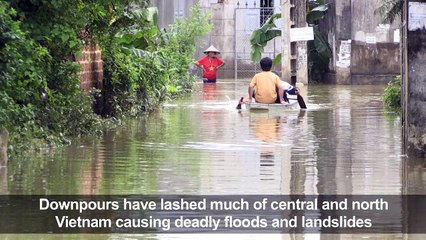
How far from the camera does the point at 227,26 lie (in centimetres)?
4019

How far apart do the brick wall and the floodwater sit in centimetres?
95

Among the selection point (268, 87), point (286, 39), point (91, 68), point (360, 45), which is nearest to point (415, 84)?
point (91, 68)

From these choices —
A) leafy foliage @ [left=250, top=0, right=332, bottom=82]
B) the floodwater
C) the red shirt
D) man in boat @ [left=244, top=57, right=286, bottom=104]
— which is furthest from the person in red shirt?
the floodwater

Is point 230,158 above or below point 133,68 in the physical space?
below

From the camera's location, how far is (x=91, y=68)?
18984 mm

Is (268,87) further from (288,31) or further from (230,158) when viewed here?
(288,31)

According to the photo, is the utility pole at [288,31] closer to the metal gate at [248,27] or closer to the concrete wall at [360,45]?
the concrete wall at [360,45]

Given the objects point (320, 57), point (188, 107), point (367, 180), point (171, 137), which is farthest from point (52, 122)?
point (320, 57)

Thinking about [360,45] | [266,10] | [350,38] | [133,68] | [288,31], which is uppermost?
[266,10]

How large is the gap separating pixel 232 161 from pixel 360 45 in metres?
23.5

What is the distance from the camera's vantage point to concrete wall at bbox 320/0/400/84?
36.3m

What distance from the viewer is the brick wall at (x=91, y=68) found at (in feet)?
59.6

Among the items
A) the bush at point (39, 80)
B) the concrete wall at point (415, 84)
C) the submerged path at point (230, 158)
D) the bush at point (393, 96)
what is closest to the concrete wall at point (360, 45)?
the bush at point (393, 96)

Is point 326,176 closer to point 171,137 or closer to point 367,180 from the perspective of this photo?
point 367,180
